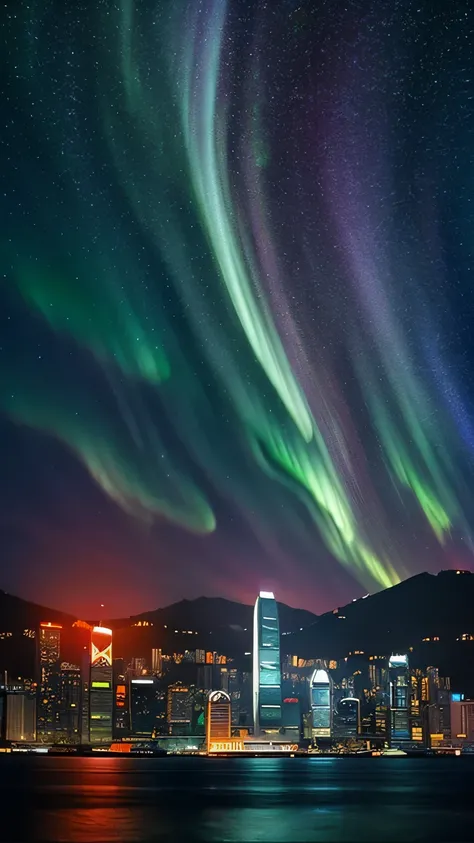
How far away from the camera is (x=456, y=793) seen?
3858 inches

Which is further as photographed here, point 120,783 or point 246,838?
point 120,783

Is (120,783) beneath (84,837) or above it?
beneath

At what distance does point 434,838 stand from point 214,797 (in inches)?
1709

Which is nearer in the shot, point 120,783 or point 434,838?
point 434,838

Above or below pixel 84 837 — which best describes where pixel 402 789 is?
below

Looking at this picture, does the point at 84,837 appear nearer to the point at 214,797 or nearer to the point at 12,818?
the point at 12,818

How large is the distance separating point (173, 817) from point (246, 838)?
16.4m

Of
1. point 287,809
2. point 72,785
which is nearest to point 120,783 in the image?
point 72,785

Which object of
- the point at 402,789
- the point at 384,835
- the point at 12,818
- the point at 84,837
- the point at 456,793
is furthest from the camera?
the point at 402,789

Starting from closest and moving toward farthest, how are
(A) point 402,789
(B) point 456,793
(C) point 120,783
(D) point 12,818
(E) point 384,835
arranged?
(E) point 384,835
(D) point 12,818
(B) point 456,793
(A) point 402,789
(C) point 120,783

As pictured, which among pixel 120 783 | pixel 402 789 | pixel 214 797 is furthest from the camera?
pixel 120 783

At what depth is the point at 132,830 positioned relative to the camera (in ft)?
160

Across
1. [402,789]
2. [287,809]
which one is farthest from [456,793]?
[287,809]

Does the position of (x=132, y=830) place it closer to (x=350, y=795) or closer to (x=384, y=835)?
(x=384, y=835)
